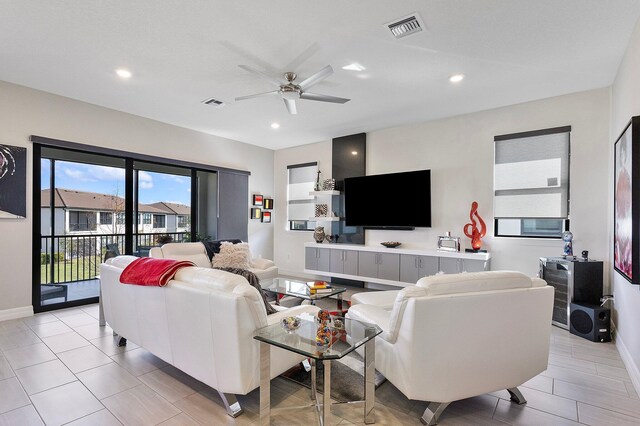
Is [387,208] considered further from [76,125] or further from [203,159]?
[76,125]

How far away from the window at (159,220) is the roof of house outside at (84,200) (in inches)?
Answer: 9.9

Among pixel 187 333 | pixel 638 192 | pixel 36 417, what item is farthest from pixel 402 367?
pixel 36 417

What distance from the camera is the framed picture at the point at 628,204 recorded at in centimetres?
221

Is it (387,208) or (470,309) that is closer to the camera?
(470,309)

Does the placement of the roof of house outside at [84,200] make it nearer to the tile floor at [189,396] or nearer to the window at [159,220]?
the window at [159,220]

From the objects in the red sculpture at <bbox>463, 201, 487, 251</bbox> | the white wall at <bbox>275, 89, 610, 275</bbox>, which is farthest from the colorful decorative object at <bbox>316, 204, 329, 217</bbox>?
the red sculpture at <bbox>463, 201, 487, 251</bbox>

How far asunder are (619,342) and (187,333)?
386 cm

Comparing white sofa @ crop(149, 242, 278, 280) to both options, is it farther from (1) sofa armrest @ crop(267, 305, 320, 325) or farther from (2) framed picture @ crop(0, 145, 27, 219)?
(1) sofa armrest @ crop(267, 305, 320, 325)

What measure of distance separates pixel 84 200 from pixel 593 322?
654cm

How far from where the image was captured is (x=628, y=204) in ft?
7.86

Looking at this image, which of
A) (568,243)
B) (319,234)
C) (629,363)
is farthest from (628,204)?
(319,234)

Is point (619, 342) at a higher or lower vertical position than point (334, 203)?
lower

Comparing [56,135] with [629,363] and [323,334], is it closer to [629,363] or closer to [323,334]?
[323,334]

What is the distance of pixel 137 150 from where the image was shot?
4949 mm
